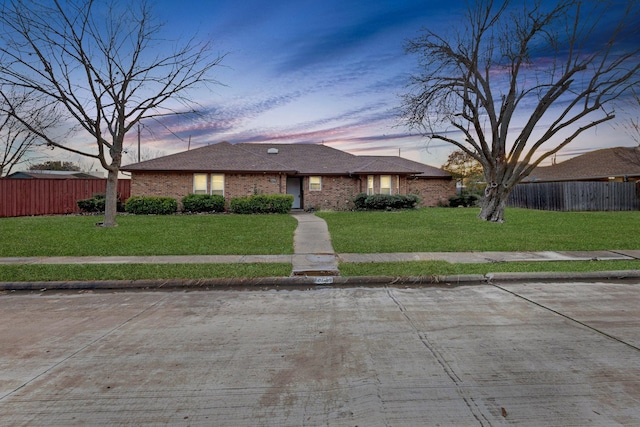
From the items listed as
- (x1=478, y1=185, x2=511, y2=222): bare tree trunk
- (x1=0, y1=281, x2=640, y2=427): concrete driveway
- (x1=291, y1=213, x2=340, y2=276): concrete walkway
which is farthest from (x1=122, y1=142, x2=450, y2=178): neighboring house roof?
(x1=0, y1=281, x2=640, y2=427): concrete driveway

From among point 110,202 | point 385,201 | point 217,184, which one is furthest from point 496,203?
point 110,202

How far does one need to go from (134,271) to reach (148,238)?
192 inches

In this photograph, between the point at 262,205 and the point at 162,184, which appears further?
the point at 162,184

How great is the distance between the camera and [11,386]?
321 cm

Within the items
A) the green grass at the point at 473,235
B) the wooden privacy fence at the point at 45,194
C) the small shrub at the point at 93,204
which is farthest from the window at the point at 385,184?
the small shrub at the point at 93,204

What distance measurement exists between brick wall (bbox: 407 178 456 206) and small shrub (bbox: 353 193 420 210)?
4228mm

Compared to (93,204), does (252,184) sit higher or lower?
higher

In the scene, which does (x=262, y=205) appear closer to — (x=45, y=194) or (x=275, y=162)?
(x=275, y=162)

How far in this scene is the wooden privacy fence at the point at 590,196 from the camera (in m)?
25.0

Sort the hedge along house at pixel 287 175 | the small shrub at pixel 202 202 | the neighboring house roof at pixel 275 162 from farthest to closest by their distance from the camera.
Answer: the neighboring house roof at pixel 275 162 → the hedge along house at pixel 287 175 → the small shrub at pixel 202 202

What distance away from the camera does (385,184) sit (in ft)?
83.9

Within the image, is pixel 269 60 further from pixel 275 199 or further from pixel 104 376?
pixel 104 376

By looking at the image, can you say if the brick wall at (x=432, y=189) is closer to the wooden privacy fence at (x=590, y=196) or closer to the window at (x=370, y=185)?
the window at (x=370, y=185)

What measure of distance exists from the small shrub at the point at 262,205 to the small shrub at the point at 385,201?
5110 millimetres
